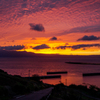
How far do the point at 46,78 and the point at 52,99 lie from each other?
49343mm

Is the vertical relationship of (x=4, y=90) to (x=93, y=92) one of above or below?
above

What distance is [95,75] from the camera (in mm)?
70688

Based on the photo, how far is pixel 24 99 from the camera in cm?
1162

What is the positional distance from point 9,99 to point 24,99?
1342mm

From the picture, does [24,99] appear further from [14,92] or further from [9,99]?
[14,92]

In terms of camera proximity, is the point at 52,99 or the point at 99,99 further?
the point at 99,99

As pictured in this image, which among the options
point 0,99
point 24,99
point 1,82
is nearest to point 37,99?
point 24,99

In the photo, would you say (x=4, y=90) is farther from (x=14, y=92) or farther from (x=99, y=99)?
(x=99, y=99)

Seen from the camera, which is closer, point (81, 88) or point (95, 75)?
point (81, 88)

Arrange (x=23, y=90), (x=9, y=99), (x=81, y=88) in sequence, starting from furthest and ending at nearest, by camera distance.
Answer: (x=81, y=88), (x=23, y=90), (x=9, y=99)

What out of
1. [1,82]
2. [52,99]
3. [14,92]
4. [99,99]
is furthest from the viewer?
[99,99]

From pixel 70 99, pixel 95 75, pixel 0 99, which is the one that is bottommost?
pixel 95 75

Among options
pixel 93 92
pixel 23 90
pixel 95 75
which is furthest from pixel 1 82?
pixel 95 75

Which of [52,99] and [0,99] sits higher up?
[0,99]
